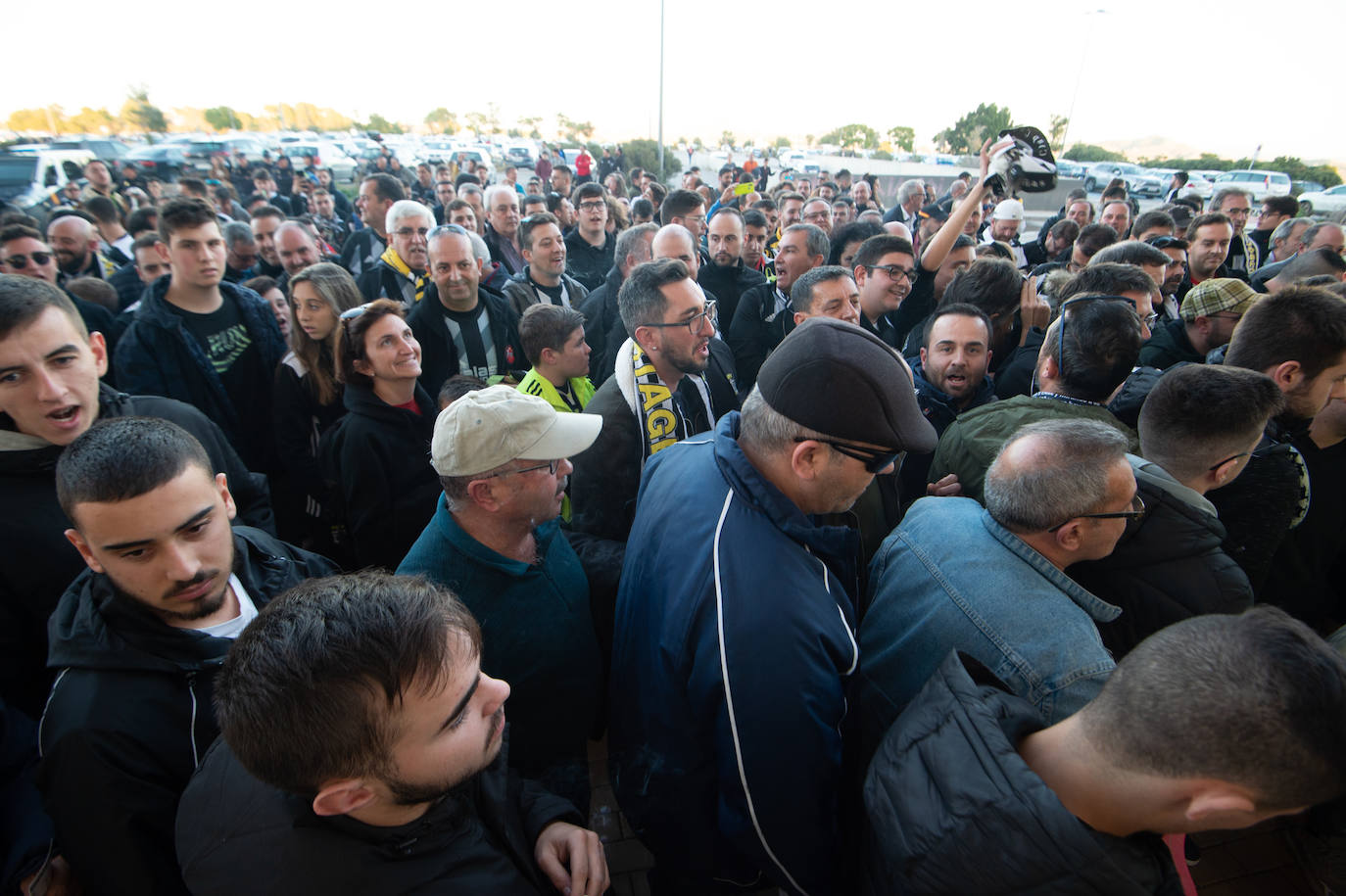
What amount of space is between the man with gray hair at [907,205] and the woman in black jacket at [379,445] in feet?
28.9

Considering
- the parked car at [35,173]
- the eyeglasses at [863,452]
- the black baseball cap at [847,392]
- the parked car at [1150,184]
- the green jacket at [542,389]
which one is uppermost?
the parked car at [1150,184]

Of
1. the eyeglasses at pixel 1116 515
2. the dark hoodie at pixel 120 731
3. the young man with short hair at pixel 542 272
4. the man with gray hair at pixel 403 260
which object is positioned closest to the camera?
the dark hoodie at pixel 120 731

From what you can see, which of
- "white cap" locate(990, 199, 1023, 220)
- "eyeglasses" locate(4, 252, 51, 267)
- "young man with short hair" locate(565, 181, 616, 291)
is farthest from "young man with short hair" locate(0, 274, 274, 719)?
"white cap" locate(990, 199, 1023, 220)

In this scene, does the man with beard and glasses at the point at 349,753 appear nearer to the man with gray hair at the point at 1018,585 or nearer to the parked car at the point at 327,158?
the man with gray hair at the point at 1018,585

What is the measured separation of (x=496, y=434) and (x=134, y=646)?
1.07 metres

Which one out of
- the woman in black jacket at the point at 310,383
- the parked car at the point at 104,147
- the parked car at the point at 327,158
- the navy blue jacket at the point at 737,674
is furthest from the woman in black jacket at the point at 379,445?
the parked car at the point at 104,147

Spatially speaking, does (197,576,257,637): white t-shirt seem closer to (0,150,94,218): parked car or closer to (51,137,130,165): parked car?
(0,150,94,218): parked car

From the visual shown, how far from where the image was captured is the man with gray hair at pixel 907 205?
31.9ft

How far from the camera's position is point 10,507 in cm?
196

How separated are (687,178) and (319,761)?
16.9m

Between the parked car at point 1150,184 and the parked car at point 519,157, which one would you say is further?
the parked car at point 519,157

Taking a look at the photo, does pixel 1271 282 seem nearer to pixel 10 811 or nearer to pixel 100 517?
pixel 100 517

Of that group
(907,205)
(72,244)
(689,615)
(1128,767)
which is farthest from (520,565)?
(907,205)

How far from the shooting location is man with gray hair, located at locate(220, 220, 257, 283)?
579cm
